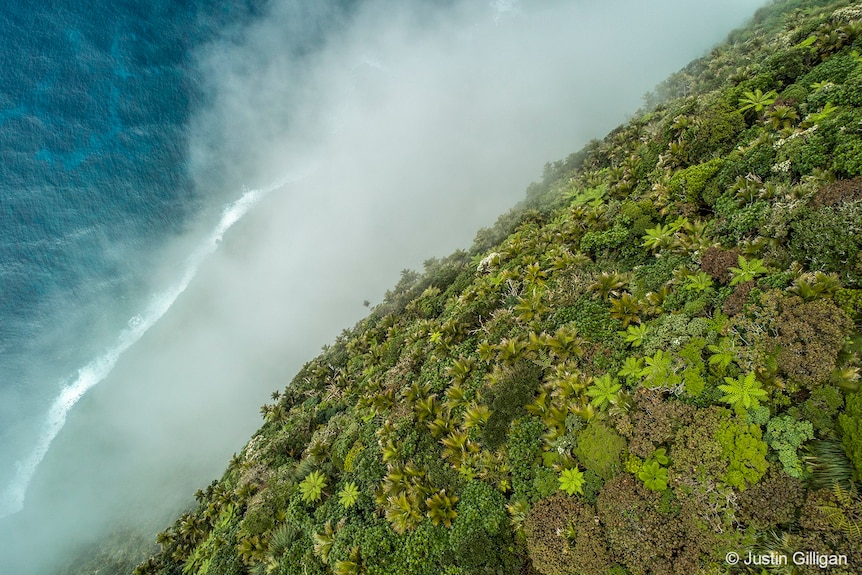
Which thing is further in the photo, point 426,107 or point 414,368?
point 426,107

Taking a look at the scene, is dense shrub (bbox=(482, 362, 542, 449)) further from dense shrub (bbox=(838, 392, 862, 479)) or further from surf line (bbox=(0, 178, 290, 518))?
surf line (bbox=(0, 178, 290, 518))

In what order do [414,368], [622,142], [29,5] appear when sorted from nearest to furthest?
[414,368] → [622,142] → [29,5]

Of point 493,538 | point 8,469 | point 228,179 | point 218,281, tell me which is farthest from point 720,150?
point 8,469

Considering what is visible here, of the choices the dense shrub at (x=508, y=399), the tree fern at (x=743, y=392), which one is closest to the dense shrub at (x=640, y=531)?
the tree fern at (x=743, y=392)

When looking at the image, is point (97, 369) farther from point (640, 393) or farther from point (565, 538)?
point (640, 393)

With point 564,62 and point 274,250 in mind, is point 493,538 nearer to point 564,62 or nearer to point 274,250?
point 274,250

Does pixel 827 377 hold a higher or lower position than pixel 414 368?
lower

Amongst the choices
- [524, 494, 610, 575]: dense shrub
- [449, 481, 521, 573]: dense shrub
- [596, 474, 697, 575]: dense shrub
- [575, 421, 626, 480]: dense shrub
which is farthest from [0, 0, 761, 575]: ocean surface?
[596, 474, 697, 575]: dense shrub
